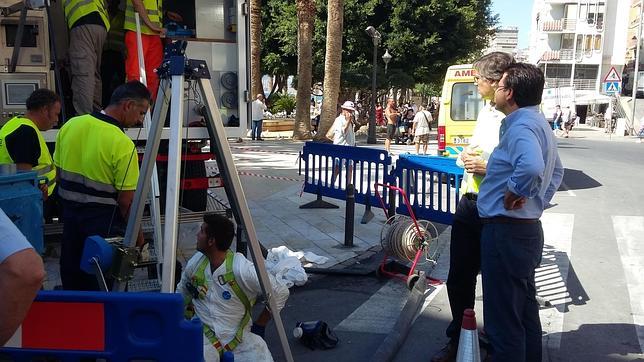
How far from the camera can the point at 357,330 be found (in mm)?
4852

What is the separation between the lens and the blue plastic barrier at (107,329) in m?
2.02

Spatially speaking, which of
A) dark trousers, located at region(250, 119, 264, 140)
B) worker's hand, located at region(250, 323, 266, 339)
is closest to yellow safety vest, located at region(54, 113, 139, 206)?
worker's hand, located at region(250, 323, 266, 339)

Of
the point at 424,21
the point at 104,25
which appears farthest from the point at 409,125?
the point at 104,25

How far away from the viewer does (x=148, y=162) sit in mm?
3105

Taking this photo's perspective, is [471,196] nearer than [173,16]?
Yes

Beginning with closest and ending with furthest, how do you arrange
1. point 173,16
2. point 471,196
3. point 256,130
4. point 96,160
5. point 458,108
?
point 96,160 < point 471,196 < point 173,16 < point 458,108 < point 256,130

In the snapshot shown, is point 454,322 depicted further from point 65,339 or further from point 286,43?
point 286,43

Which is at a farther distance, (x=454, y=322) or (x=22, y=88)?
(x=22, y=88)

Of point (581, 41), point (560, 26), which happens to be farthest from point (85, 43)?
point (560, 26)

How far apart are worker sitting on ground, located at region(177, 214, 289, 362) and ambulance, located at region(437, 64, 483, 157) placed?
30.4 ft

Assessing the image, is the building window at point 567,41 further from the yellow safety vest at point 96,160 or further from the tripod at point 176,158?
the tripod at point 176,158

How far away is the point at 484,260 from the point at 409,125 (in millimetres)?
23270

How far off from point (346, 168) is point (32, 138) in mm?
4501

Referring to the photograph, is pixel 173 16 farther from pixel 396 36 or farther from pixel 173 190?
pixel 396 36
